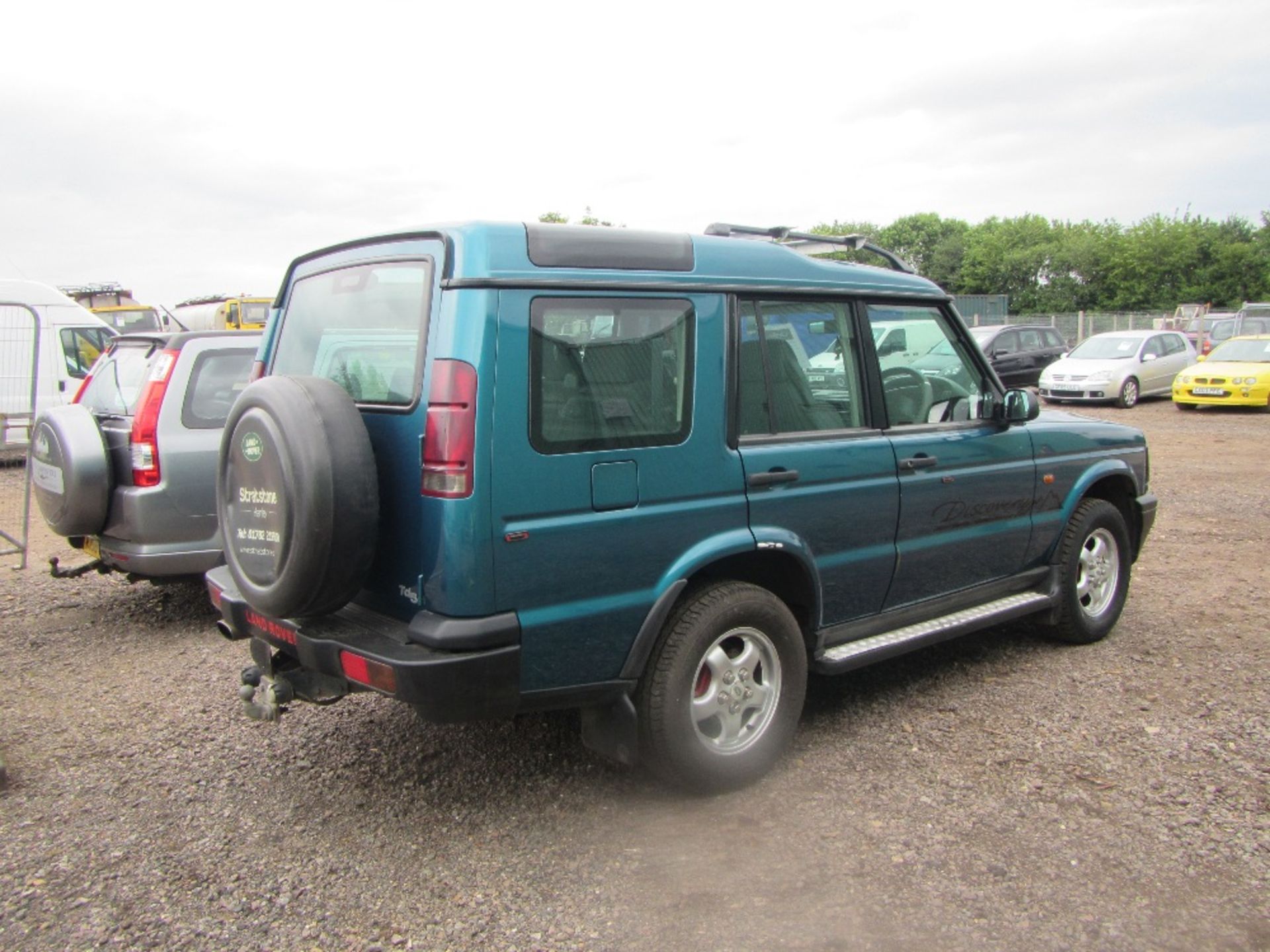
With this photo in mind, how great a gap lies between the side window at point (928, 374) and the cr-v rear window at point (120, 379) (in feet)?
13.5

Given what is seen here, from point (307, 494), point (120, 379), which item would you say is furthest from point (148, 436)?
point (307, 494)

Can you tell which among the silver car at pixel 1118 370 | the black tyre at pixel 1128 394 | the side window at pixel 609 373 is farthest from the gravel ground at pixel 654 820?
the black tyre at pixel 1128 394

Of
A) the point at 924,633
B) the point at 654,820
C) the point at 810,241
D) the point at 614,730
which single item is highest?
the point at 810,241

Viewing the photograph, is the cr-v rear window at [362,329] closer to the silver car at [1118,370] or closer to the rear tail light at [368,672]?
the rear tail light at [368,672]

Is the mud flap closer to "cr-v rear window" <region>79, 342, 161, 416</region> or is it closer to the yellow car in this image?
"cr-v rear window" <region>79, 342, 161, 416</region>

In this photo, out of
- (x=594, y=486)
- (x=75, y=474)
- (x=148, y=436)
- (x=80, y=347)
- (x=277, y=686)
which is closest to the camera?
(x=594, y=486)

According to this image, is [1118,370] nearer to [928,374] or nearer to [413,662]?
[928,374]

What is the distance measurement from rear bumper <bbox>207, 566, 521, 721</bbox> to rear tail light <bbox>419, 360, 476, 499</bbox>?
480mm

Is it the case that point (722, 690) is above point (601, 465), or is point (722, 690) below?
below

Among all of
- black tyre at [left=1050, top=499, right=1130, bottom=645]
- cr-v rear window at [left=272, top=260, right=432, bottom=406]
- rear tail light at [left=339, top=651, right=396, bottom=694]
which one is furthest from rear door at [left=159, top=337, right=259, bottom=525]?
black tyre at [left=1050, top=499, right=1130, bottom=645]

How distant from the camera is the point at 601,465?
127 inches

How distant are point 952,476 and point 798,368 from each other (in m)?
0.99

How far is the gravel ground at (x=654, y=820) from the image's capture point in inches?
114

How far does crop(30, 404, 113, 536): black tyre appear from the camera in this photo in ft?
17.6
